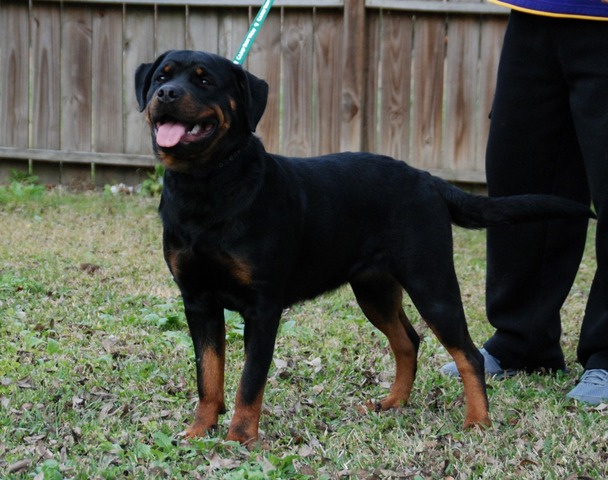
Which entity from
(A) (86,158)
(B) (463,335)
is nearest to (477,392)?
(B) (463,335)

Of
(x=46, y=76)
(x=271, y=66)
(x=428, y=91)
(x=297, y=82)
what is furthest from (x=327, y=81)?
(x=46, y=76)

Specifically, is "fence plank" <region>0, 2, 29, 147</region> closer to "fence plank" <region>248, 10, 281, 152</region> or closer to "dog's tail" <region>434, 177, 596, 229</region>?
"fence plank" <region>248, 10, 281, 152</region>

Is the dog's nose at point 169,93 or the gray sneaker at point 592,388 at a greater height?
the dog's nose at point 169,93

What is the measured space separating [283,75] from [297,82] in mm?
153

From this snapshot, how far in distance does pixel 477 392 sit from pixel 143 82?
186 centimetres

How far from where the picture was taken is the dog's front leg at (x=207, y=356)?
3840 mm

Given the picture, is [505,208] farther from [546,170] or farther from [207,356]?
[207,356]

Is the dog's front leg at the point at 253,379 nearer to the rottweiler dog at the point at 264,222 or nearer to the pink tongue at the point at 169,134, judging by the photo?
the rottweiler dog at the point at 264,222

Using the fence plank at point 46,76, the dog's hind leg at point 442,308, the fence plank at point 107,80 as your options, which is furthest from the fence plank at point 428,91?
the dog's hind leg at point 442,308

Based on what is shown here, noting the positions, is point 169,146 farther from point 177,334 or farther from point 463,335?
point 177,334

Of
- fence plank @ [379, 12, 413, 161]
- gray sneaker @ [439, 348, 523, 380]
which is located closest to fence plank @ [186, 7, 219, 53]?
fence plank @ [379, 12, 413, 161]

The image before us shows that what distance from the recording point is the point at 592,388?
4477 mm

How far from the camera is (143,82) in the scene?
3.97 metres

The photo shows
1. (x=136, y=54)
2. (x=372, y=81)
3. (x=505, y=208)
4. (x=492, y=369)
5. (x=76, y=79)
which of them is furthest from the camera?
(x=76, y=79)
